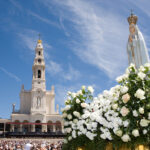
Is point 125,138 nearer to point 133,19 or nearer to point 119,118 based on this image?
point 119,118

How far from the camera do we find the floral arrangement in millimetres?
4199

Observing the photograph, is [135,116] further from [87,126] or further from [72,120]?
[72,120]

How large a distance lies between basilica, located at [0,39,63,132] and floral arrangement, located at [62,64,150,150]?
49718 mm

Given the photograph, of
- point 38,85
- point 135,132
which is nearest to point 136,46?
point 135,132

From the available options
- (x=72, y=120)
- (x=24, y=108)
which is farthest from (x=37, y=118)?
(x=72, y=120)

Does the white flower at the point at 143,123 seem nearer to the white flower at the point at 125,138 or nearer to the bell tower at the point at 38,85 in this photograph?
the white flower at the point at 125,138

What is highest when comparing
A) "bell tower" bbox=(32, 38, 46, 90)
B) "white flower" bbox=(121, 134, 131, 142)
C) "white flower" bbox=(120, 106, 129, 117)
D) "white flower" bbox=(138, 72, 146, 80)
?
"bell tower" bbox=(32, 38, 46, 90)

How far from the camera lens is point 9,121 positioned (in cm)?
5706

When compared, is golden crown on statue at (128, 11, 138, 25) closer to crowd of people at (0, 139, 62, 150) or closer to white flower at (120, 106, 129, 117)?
crowd of people at (0, 139, 62, 150)

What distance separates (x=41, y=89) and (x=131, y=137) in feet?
187

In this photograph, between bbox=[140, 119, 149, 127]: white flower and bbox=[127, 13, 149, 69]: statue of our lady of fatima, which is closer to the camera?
bbox=[140, 119, 149, 127]: white flower

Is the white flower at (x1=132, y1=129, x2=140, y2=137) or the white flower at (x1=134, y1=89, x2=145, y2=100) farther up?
the white flower at (x1=134, y1=89, x2=145, y2=100)

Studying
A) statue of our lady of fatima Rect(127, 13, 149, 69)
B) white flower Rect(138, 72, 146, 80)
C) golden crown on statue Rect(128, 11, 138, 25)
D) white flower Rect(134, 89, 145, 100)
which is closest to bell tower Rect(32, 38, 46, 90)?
golden crown on statue Rect(128, 11, 138, 25)

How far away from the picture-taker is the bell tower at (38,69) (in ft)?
200
